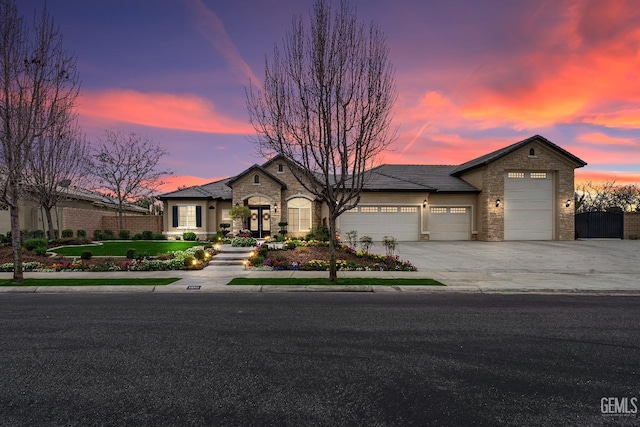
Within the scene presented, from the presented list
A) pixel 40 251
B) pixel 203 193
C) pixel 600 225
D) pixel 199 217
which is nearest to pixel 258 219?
pixel 199 217

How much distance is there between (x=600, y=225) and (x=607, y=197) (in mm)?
23429

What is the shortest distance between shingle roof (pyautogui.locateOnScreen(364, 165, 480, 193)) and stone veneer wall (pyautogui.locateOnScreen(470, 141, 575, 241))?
1.64 meters

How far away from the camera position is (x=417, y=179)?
28672 millimetres

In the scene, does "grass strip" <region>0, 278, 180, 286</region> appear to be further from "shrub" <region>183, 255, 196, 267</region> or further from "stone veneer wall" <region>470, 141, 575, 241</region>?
"stone veneer wall" <region>470, 141, 575, 241</region>

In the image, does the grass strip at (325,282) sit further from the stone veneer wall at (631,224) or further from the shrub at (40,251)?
the stone veneer wall at (631,224)

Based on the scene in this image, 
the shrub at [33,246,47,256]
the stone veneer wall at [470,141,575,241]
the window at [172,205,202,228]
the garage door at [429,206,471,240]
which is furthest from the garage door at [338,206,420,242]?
the shrub at [33,246,47,256]

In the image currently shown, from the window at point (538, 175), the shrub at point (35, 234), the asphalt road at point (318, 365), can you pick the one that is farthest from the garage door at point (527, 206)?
the shrub at point (35, 234)

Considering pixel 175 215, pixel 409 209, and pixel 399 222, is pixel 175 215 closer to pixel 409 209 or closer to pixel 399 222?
pixel 399 222

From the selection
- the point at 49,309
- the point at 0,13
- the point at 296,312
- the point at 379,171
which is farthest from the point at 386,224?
the point at 0,13

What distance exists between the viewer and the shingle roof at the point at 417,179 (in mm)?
25634

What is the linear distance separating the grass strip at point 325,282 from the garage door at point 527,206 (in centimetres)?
1875

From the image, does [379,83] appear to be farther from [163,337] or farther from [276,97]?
[163,337]

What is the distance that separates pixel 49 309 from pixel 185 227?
759 inches

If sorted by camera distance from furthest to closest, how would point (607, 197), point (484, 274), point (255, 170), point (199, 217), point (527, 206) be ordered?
point (607, 197)
point (199, 217)
point (527, 206)
point (255, 170)
point (484, 274)
